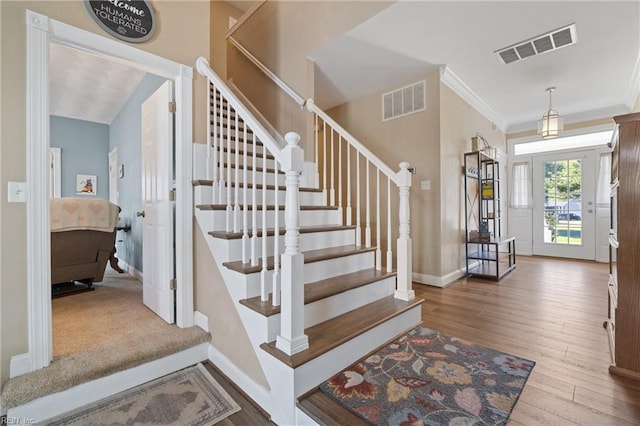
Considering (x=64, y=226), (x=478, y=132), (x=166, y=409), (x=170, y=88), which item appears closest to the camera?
(x=166, y=409)

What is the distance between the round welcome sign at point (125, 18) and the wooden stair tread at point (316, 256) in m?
1.70

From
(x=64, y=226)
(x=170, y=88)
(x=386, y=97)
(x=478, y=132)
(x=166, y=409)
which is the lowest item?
(x=166, y=409)

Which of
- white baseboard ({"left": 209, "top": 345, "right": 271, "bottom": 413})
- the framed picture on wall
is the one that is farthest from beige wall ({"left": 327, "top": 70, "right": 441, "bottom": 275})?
the framed picture on wall

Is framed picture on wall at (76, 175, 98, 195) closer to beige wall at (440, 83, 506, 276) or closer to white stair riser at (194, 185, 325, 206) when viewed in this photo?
white stair riser at (194, 185, 325, 206)

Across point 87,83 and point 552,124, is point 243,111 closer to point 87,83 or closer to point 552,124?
point 87,83

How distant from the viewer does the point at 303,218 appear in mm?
2602

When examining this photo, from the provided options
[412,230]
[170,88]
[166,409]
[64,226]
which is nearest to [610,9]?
[412,230]

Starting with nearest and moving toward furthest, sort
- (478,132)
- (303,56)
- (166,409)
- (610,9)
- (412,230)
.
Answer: (166,409) < (610,9) < (303,56) < (412,230) < (478,132)

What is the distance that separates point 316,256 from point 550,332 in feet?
6.34

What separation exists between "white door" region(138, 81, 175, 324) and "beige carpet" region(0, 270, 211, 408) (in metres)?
0.21

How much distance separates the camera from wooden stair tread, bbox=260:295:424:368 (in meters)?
1.42

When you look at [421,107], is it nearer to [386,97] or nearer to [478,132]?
[386,97]

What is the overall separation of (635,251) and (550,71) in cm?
309

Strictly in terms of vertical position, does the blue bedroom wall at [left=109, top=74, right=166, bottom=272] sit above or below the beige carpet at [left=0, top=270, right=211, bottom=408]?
above
